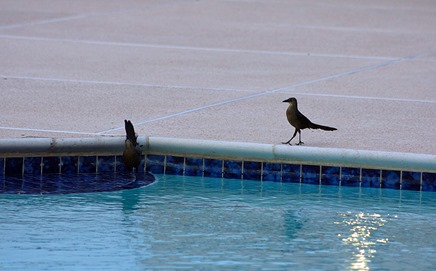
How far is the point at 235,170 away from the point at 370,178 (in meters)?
0.92

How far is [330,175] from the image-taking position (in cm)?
736

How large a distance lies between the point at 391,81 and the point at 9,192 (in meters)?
4.97

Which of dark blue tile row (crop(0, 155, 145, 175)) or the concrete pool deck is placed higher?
the concrete pool deck

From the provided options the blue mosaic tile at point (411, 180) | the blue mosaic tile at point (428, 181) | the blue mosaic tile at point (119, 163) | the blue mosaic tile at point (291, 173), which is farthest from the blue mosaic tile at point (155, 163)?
the blue mosaic tile at point (428, 181)

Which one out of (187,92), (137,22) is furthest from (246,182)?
(137,22)

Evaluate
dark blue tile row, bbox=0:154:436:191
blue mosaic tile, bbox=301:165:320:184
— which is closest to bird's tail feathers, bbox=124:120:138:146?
dark blue tile row, bbox=0:154:436:191

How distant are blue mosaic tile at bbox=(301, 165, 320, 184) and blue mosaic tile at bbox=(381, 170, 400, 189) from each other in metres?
0.44

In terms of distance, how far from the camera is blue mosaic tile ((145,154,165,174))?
763cm

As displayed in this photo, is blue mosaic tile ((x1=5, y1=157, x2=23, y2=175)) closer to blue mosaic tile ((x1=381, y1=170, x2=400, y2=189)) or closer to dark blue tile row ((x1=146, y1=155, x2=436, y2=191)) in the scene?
dark blue tile row ((x1=146, y1=155, x2=436, y2=191))

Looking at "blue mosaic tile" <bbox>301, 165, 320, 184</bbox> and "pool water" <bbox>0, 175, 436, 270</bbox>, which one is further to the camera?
"blue mosaic tile" <bbox>301, 165, 320, 184</bbox>

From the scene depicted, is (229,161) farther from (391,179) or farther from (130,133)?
(391,179)

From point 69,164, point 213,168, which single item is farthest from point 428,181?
point 69,164

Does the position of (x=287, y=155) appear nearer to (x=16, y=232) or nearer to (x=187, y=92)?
(x=16, y=232)

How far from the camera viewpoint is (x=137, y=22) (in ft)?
50.6
